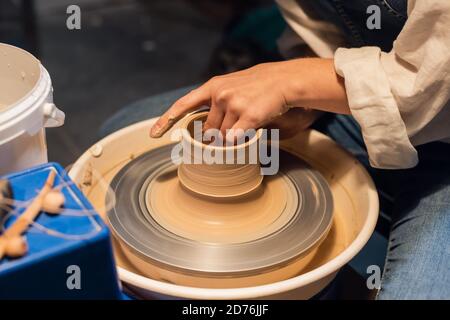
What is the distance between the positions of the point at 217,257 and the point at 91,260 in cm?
31

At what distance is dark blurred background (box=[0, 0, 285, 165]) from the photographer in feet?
8.21

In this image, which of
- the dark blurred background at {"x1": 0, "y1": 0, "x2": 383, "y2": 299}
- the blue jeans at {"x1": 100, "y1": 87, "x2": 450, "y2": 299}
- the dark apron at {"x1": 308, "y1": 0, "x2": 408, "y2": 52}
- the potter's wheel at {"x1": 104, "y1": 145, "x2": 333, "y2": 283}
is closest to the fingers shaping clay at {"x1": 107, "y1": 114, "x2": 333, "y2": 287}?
the potter's wheel at {"x1": 104, "y1": 145, "x2": 333, "y2": 283}

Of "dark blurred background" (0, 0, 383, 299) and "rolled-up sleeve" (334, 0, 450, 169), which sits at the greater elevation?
"rolled-up sleeve" (334, 0, 450, 169)

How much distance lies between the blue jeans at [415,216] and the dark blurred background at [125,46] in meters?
1.05

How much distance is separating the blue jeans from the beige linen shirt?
0.11 m

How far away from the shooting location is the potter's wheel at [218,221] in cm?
100

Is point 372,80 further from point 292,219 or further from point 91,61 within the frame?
point 91,61

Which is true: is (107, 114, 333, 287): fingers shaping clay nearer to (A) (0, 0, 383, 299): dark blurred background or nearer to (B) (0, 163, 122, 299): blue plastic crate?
(B) (0, 163, 122, 299): blue plastic crate

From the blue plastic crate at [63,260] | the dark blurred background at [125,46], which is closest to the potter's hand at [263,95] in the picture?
the blue plastic crate at [63,260]

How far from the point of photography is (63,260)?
712 millimetres

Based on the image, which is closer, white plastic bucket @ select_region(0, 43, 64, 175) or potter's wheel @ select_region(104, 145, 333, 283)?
white plastic bucket @ select_region(0, 43, 64, 175)

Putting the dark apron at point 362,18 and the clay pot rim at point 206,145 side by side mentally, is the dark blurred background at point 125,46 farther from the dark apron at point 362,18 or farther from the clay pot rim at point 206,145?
the clay pot rim at point 206,145

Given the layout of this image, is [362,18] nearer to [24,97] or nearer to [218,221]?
[218,221]
